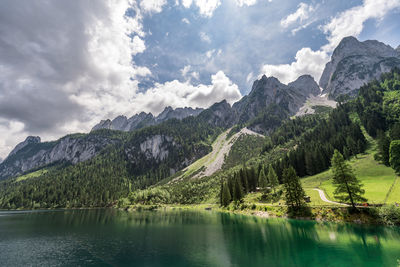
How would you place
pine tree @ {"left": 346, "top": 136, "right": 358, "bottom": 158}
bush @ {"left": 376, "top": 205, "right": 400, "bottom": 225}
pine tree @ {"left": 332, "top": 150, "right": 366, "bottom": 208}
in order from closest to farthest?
bush @ {"left": 376, "top": 205, "right": 400, "bottom": 225}, pine tree @ {"left": 332, "top": 150, "right": 366, "bottom": 208}, pine tree @ {"left": 346, "top": 136, "right": 358, "bottom": 158}

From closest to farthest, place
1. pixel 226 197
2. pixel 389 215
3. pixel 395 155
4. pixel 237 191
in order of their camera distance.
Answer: pixel 389 215, pixel 395 155, pixel 237 191, pixel 226 197

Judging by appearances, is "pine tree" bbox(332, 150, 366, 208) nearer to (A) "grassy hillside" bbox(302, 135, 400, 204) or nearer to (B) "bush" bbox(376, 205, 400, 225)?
(B) "bush" bbox(376, 205, 400, 225)

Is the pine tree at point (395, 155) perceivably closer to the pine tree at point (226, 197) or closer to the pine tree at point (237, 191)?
the pine tree at point (237, 191)

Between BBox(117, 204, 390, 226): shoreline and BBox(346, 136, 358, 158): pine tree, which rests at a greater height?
BBox(346, 136, 358, 158): pine tree

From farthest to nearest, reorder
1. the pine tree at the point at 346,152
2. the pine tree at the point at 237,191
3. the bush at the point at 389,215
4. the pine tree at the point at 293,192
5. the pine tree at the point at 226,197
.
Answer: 1. the pine tree at the point at 346,152
2. the pine tree at the point at 226,197
3. the pine tree at the point at 237,191
4. the pine tree at the point at 293,192
5. the bush at the point at 389,215

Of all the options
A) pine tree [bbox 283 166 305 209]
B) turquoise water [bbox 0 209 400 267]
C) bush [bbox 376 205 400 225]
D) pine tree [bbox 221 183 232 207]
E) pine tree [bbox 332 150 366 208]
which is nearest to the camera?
turquoise water [bbox 0 209 400 267]

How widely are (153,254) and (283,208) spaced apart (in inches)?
2250

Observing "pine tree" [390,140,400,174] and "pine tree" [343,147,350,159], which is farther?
"pine tree" [343,147,350,159]

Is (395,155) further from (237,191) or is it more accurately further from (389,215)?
(237,191)

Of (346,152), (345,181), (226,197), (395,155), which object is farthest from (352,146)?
(226,197)

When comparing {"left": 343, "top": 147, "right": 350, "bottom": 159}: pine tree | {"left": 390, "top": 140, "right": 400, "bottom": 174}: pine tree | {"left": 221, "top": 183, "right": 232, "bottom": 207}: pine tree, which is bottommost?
{"left": 221, "top": 183, "right": 232, "bottom": 207}: pine tree

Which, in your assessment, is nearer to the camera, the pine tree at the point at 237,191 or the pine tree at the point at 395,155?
the pine tree at the point at 395,155

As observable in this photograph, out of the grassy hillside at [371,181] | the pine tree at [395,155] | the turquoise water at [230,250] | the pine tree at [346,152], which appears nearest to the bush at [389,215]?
the turquoise water at [230,250]

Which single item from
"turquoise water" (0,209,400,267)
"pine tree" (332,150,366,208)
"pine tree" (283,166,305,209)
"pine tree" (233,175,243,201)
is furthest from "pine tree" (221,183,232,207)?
"turquoise water" (0,209,400,267)
